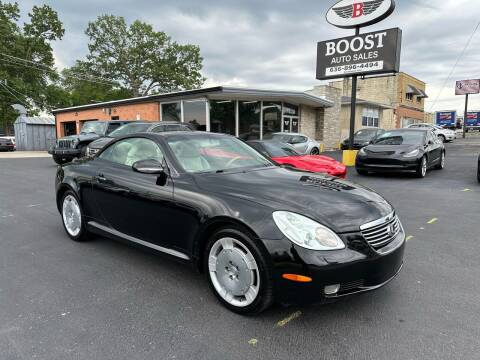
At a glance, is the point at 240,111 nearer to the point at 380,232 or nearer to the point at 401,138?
the point at 401,138

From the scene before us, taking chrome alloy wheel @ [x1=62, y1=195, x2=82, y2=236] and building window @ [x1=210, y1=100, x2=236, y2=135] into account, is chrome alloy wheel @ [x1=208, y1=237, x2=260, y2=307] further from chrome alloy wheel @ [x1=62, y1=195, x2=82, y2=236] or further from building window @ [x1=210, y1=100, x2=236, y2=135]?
building window @ [x1=210, y1=100, x2=236, y2=135]

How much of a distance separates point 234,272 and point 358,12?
44.4ft

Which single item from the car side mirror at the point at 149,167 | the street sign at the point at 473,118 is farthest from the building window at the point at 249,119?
the street sign at the point at 473,118

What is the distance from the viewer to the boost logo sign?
1275 cm

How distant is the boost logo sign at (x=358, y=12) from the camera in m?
12.8

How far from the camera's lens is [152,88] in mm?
46906

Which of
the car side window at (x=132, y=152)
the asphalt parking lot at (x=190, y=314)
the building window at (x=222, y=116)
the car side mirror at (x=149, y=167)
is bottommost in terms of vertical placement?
the asphalt parking lot at (x=190, y=314)

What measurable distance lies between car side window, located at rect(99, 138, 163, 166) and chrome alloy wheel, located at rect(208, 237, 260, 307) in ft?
4.00

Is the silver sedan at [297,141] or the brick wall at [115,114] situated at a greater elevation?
the brick wall at [115,114]

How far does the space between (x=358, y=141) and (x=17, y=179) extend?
54.7 feet

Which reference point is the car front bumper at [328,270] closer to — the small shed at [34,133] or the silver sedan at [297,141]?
the silver sedan at [297,141]

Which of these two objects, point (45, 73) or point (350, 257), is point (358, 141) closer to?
point (350, 257)

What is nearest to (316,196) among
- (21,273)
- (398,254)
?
(398,254)

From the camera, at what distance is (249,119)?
20.0 meters
